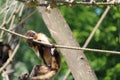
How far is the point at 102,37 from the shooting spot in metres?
8.98

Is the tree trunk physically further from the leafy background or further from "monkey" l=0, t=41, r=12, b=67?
the leafy background

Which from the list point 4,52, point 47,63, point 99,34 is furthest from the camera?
point 99,34

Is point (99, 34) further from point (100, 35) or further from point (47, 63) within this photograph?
point (47, 63)

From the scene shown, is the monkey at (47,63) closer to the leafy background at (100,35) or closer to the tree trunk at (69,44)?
the tree trunk at (69,44)

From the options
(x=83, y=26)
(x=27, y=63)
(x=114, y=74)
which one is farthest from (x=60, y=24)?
(x=83, y=26)

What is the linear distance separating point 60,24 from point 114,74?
4.99m

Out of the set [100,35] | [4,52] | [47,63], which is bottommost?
[100,35]

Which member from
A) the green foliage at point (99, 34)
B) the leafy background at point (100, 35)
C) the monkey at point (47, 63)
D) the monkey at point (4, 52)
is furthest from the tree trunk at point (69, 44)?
the green foliage at point (99, 34)

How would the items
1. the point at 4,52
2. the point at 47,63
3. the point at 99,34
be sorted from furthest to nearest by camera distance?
1. the point at 99,34
2. the point at 4,52
3. the point at 47,63

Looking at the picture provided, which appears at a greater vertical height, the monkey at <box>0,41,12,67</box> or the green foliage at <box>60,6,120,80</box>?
the monkey at <box>0,41,12,67</box>

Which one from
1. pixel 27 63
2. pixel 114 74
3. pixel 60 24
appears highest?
pixel 60 24

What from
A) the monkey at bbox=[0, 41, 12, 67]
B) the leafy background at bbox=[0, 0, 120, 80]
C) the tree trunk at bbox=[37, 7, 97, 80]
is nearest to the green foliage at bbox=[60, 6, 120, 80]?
the leafy background at bbox=[0, 0, 120, 80]

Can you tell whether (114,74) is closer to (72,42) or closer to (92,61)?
(92,61)

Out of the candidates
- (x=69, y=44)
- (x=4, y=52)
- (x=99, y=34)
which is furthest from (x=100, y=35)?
(x=69, y=44)
